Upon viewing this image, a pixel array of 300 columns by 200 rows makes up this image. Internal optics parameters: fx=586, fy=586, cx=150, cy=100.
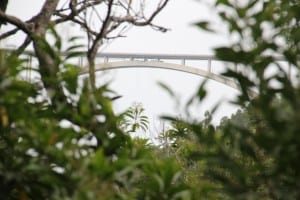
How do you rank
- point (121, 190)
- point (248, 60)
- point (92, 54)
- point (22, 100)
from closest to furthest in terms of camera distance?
point (248, 60), point (22, 100), point (121, 190), point (92, 54)

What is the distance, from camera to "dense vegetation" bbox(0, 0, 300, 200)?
121cm

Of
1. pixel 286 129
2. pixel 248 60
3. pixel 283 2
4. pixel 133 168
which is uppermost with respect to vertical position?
pixel 283 2

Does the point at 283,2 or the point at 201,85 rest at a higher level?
the point at 283,2

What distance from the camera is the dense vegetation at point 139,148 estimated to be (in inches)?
47.8

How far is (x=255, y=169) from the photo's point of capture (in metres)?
1.50

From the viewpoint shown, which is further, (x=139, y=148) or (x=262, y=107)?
(x=139, y=148)

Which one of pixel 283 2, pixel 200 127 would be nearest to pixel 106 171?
pixel 200 127

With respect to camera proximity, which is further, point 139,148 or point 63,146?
point 139,148

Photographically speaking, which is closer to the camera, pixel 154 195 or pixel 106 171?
pixel 106 171

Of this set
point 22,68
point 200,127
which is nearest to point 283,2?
point 200,127

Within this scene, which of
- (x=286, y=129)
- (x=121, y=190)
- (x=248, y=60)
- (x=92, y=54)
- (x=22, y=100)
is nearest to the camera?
(x=286, y=129)

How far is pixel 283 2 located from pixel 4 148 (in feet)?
2.57

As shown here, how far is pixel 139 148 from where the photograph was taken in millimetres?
1545

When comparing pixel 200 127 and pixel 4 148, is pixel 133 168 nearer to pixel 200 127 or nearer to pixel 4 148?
pixel 200 127
